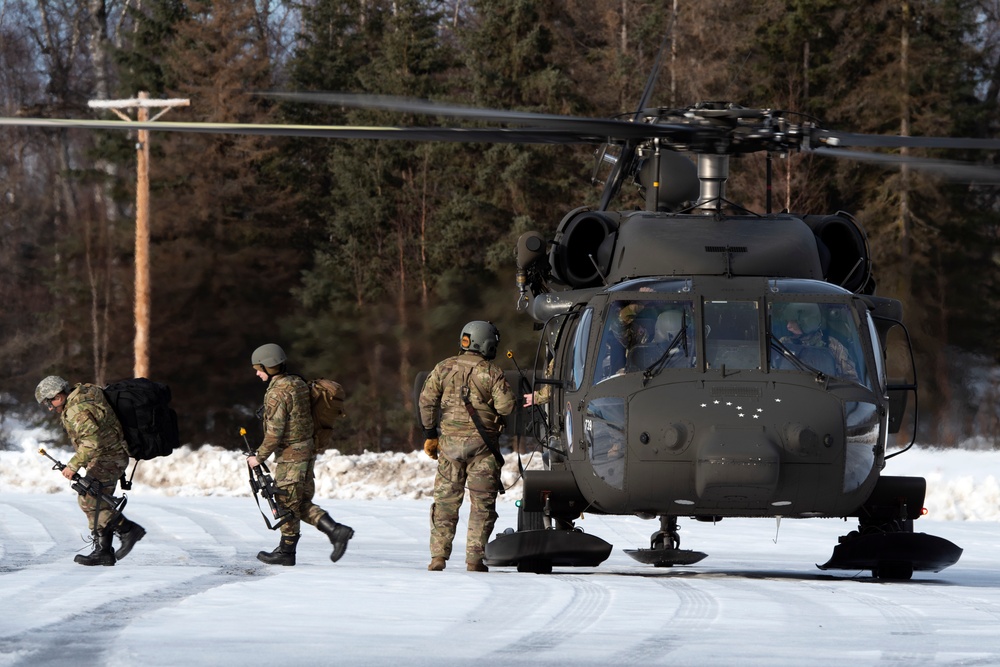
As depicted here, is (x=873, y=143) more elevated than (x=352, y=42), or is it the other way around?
(x=352, y=42)

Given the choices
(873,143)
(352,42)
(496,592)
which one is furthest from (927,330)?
(496,592)

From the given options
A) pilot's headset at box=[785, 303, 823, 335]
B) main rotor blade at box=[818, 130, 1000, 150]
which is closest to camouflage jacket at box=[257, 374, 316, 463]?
pilot's headset at box=[785, 303, 823, 335]

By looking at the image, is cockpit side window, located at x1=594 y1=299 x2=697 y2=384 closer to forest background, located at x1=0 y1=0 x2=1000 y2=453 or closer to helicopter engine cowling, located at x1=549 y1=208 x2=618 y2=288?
helicopter engine cowling, located at x1=549 y1=208 x2=618 y2=288

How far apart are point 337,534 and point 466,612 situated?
3.06m

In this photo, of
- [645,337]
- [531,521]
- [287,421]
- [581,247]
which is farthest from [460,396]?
[581,247]

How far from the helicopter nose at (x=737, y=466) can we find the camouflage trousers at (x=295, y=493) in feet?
9.75

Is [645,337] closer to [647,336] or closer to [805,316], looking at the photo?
[647,336]

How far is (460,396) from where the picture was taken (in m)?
11.4

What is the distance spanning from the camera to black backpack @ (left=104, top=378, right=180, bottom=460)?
37.7 feet

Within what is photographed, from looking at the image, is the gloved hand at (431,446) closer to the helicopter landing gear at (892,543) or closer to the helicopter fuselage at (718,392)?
the helicopter fuselage at (718,392)

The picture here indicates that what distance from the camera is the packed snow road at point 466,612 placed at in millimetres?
6887

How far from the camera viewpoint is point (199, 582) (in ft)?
Answer: 31.6

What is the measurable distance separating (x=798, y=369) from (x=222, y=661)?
5034mm

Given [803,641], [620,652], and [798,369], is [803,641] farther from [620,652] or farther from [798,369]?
[798,369]
